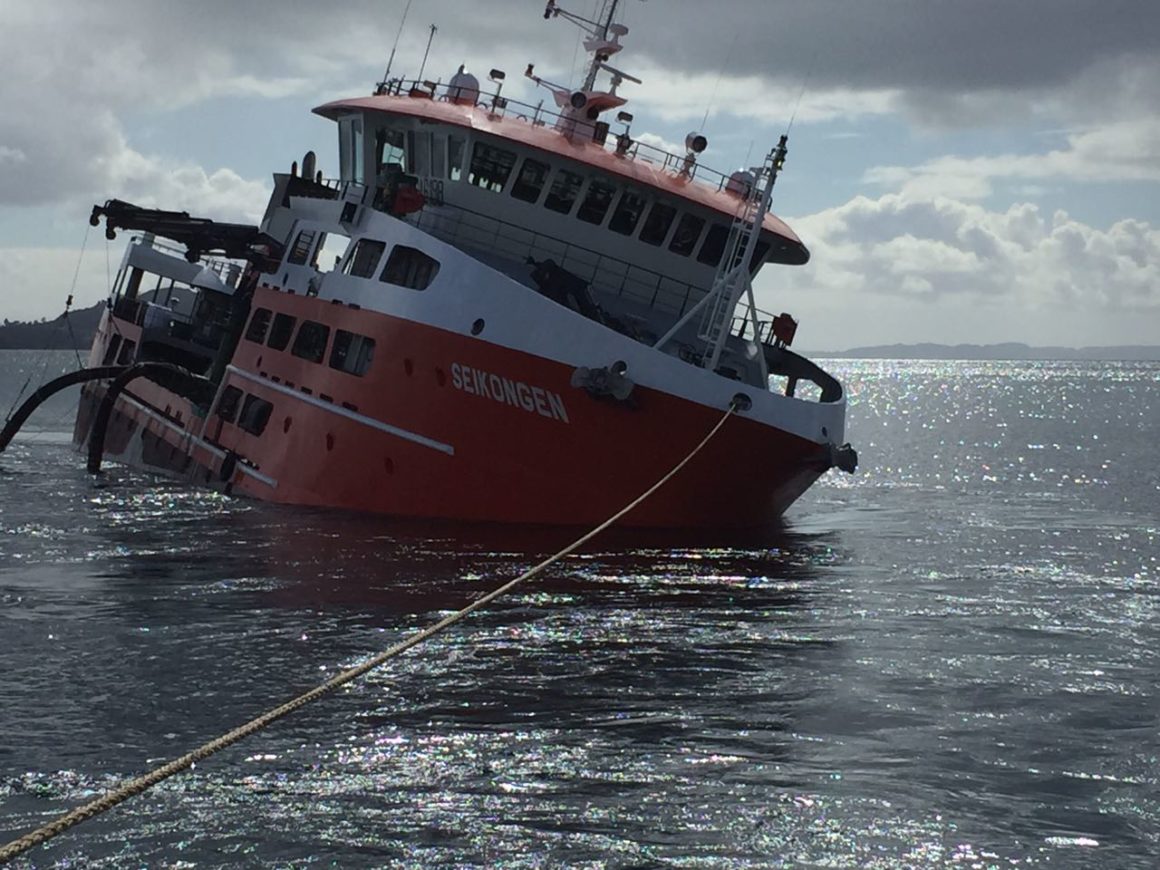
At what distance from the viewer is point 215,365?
30156mm

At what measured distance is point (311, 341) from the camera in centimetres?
2503

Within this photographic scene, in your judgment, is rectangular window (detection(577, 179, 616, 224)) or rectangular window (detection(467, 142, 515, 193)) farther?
rectangular window (detection(577, 179, 616, 224))

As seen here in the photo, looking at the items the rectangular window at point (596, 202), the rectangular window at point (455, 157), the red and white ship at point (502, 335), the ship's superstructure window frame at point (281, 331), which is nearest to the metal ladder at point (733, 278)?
the red and white ship at point (502, 335)

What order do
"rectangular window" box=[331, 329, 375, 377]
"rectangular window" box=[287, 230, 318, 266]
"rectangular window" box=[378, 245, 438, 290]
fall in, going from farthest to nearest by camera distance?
"rectangular window" box=[287, 230, 318, 266] < "rectangular window" box=[331, 329, 375, 377] < "rectangular window" box=[378, 245, 438, 290]

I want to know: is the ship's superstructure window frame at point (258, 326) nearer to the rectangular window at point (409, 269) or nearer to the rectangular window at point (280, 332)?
the rectangular window at point (280, 332)

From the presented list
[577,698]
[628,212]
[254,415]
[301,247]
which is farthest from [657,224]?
[577,698]

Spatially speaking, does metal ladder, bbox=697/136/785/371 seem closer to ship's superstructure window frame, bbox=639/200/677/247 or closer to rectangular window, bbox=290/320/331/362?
ship's superstructure window frame, bbox=639/200/677/247

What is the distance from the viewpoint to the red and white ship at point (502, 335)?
69.7 feet

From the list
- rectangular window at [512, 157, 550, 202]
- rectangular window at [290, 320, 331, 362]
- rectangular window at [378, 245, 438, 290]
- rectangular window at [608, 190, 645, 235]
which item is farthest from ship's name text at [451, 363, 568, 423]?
rectangular window at [608, 190, 645, 235]

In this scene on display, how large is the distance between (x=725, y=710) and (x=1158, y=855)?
4.21 m

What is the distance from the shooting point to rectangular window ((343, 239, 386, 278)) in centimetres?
2389

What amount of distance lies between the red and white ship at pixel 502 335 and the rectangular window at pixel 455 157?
0.12ft

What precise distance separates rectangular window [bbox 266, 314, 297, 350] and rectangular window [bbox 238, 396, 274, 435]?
109cm

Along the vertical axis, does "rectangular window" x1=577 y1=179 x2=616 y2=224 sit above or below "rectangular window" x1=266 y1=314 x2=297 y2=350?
above
